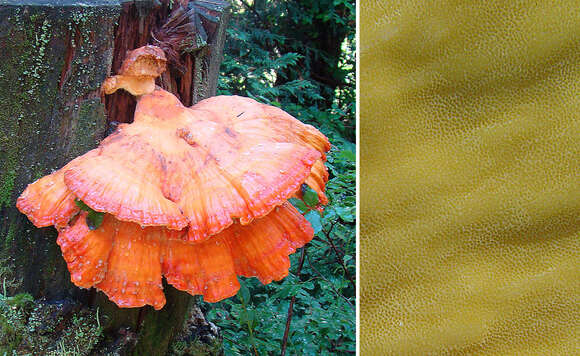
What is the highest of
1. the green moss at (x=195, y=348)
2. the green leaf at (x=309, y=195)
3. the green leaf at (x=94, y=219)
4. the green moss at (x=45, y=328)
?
the green leaf at (x=309, y=195)

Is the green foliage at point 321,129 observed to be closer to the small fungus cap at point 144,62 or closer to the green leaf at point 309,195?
the green leaf at point 309,195

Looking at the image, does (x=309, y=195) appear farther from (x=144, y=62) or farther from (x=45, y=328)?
(x=45, y=328)

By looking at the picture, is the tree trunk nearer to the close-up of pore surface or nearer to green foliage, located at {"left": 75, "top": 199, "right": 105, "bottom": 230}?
green foliage, located at {"left": 75, "top": 199, "right": 105, "bottom": 230}

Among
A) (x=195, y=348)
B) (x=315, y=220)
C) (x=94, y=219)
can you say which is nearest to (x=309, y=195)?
(x=315, y=220)

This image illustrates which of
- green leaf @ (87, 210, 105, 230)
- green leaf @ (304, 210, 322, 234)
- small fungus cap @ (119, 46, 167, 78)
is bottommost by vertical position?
green leaf @ (304, 210, 322, 234)

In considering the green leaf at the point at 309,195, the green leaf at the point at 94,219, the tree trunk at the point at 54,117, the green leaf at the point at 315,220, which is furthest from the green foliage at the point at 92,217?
the green leaf at the point at 315,220

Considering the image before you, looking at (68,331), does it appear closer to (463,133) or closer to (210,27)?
(210,27)

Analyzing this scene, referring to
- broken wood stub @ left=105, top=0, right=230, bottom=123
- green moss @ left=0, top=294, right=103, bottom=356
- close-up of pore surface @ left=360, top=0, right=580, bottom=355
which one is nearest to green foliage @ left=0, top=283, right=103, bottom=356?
green moss @ left=0, top=294, right=103, bottom=356
